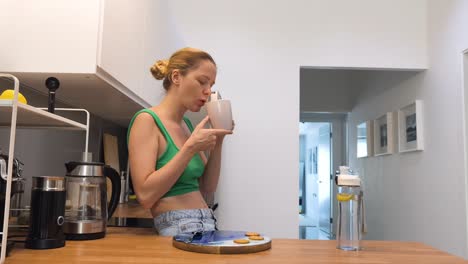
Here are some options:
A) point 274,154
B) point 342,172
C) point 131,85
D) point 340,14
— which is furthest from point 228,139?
point 342,172

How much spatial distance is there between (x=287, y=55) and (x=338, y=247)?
8.19 ft

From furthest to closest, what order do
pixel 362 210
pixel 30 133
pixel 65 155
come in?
1. pixel 65 155
2. pixel 30 133
3. pixel 362 210

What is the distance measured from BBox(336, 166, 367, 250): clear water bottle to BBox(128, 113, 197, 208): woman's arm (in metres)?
0.35

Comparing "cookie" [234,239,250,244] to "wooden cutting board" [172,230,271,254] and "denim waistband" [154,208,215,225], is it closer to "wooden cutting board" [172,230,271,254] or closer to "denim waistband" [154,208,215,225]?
"wooden cutting board" [172,230,271,254]

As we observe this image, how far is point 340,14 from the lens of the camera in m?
3.25

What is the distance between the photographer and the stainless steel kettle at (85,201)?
37.9 inches

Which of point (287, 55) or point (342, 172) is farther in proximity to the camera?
point (287, 55)

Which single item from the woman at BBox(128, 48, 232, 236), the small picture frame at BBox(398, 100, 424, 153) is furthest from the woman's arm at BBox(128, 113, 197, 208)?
the small picture frame at BBox(398, 100, 424, 153)

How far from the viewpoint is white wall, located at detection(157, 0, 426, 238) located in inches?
122

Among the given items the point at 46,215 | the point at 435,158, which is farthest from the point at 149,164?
the point at 435,158

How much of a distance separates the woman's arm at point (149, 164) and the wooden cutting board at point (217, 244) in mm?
148

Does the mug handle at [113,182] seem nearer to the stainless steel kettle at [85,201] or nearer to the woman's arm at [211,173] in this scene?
the stainless steel kettle at [85,201]

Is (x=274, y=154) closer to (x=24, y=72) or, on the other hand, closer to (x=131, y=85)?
(x=131, y=85)

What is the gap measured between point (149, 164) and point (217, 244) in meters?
0.29
